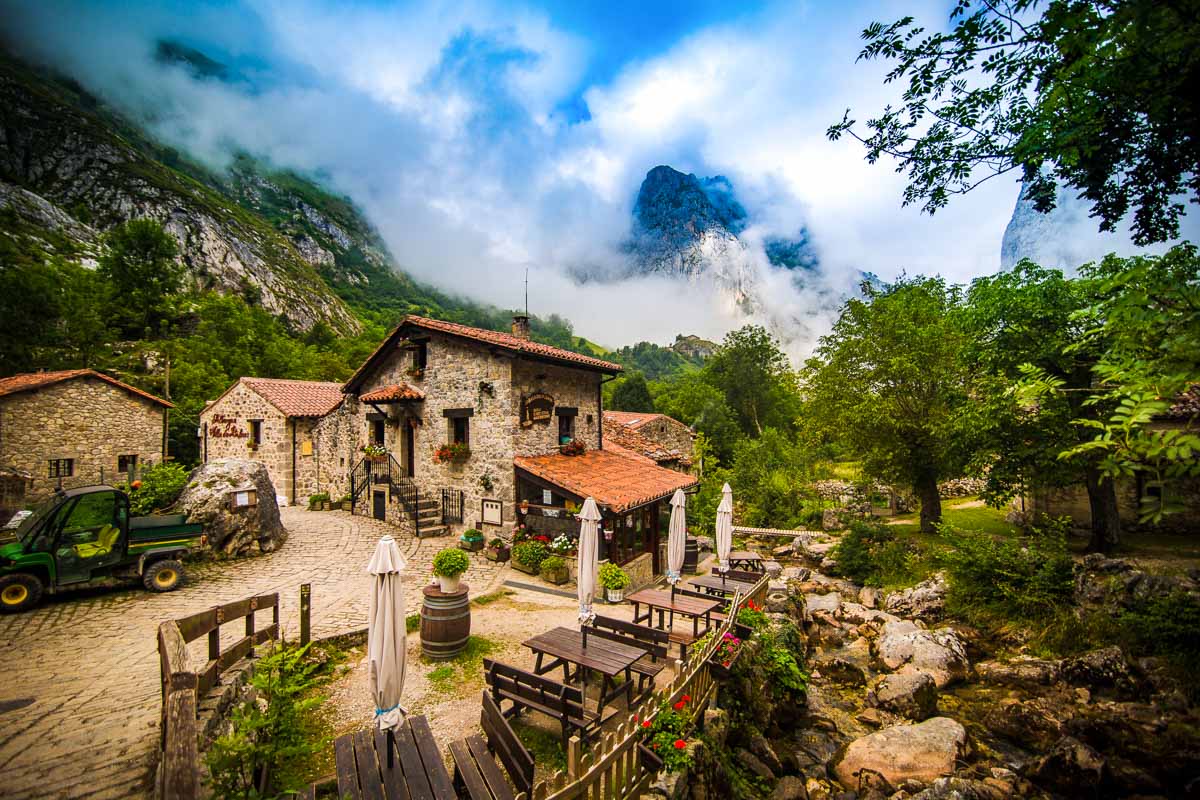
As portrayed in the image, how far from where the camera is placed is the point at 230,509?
40.3 ft

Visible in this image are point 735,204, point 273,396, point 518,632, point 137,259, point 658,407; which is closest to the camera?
point 518,632

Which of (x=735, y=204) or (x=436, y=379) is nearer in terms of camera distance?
(x=436, y=379)

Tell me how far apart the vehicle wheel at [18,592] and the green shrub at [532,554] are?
9.15 meters

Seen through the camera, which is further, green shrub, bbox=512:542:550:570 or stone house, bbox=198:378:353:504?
stone house, bbox=198:378:353:504

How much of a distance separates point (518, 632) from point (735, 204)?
14102cm

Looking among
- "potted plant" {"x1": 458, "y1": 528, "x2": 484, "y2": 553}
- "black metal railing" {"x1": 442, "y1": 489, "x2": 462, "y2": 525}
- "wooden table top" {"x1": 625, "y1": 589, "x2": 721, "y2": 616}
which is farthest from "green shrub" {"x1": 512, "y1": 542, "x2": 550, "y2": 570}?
"wooden table top" {"x1": 625, "y1": 589, "x2": 721, "y2": 616}

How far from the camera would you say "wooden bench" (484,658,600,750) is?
527 cm

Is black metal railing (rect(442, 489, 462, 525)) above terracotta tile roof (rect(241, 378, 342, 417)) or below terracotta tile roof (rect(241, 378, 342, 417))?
below

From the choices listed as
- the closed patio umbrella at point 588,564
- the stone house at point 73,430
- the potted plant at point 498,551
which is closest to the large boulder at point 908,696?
the closed patio umbrella at point 588,564

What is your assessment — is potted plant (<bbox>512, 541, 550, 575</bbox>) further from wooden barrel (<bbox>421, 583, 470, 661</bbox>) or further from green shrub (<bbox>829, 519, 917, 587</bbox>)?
green shrub (<bbox>829, 519, 917, 587</bbox>)

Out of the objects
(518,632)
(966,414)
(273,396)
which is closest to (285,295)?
(273,396)

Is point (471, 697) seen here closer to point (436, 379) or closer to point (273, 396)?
point (436, 379)

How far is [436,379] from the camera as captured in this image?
1561cm

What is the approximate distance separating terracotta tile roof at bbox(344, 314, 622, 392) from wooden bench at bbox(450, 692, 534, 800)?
32.7 feet
